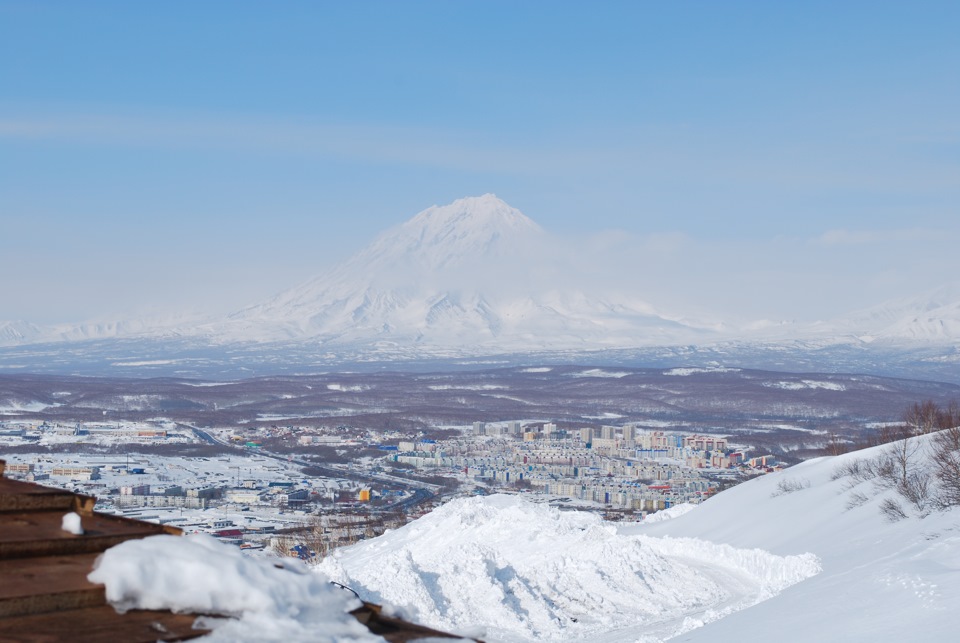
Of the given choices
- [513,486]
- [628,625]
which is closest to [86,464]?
[513,486]

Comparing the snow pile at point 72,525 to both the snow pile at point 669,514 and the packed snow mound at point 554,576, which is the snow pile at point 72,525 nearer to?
the packed snow mound at point 554,576

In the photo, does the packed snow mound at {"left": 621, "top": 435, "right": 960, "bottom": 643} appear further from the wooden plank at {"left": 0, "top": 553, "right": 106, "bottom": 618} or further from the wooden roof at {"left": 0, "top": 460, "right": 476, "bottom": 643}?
the wooden plank at {"left": 0, "top": 553, "right": 106, "bottom": 618}

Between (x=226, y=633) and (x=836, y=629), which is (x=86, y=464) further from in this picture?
(x=226, y=633)

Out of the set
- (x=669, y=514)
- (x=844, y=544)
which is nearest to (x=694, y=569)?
(x=844, y=544)

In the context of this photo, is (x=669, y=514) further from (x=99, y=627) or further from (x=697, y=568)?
(x=99, y=627)

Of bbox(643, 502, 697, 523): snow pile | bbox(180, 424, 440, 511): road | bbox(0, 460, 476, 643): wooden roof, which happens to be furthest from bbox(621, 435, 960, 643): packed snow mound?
bbox(180, 424, 440, 511): road
